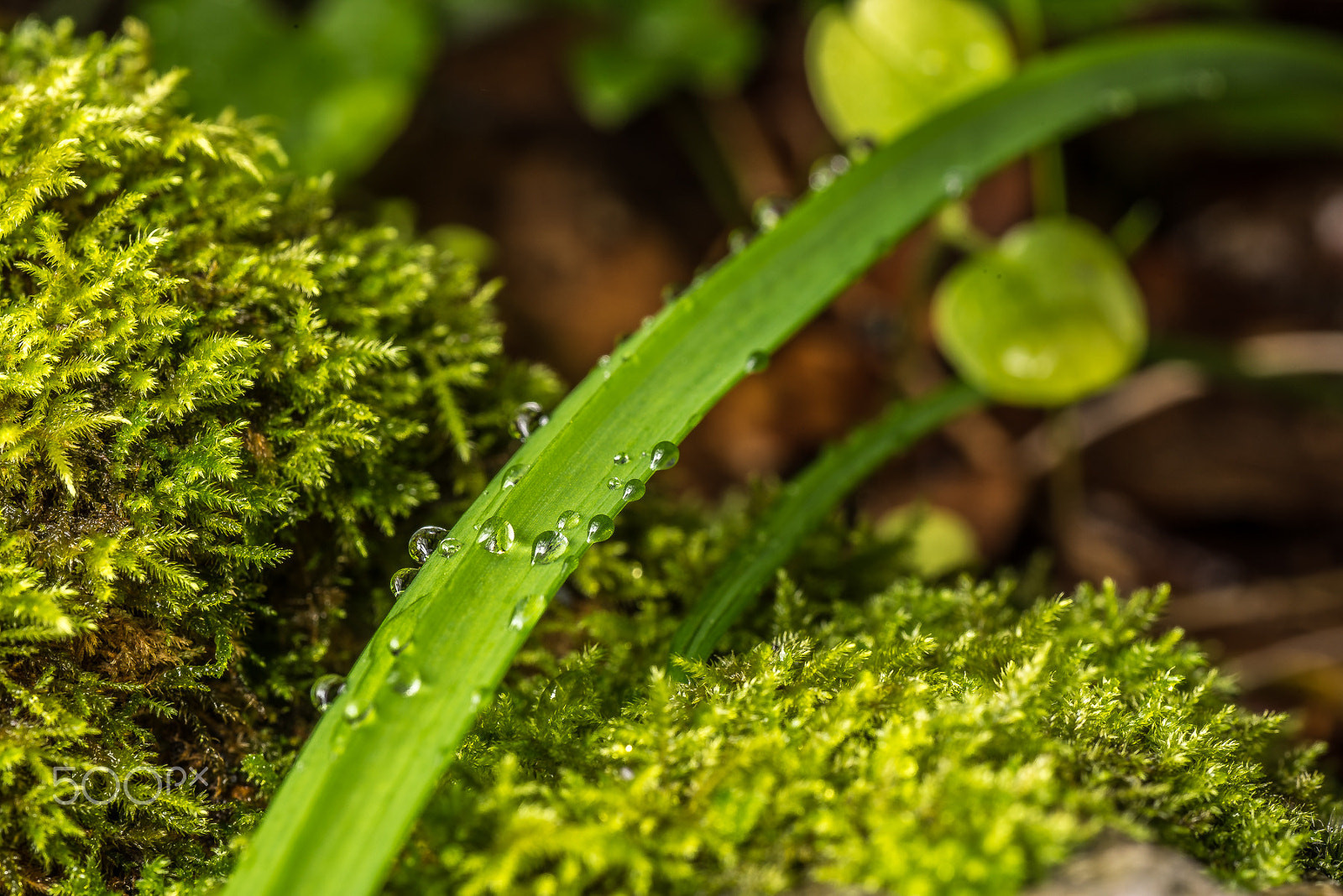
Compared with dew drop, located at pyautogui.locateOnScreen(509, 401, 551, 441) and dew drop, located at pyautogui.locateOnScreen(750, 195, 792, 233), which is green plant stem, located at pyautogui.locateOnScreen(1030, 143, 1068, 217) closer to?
dew drop, located at pyautogui.locateOnScreen(750, 195, 792, 233)

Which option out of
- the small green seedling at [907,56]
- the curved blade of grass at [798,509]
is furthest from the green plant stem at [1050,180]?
the curved blade of grass at [798,509]

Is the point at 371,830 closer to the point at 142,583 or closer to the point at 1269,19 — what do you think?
the point at 142,583

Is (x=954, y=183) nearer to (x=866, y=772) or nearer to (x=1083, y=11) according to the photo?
(x=866, y=772)

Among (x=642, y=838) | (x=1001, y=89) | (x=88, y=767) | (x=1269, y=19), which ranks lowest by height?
(x=88, y=767)

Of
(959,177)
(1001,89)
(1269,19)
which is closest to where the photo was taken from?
(959,177)

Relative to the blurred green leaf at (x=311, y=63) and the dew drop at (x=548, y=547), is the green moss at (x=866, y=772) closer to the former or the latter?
the dew drop at (x=548, y=547)

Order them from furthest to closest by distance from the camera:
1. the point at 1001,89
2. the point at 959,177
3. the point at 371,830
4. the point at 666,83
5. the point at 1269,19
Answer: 1. the point at 1269,19
2. the point at 666,83
3. the point at 1001,89
4. the point at 959,177
5. the point at 371,830

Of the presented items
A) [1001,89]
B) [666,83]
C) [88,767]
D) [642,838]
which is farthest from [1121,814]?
[666,83]

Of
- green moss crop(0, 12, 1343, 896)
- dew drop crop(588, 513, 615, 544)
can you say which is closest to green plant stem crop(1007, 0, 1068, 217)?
green moss crop(0, 12, 1343, 896)

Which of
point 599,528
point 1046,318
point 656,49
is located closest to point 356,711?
point 599,528
